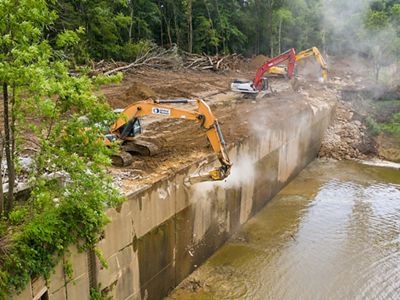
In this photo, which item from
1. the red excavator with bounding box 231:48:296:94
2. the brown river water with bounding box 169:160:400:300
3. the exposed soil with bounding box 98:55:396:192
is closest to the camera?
the brown river water with bounding box 169:160:400:300

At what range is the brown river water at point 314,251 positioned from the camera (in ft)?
37.9

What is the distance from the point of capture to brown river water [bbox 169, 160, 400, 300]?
11.6 metres

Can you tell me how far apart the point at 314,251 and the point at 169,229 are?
5.28 metres

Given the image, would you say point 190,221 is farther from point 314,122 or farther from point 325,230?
point 314,122

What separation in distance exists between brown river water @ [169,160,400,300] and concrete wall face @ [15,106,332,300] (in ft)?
1.99

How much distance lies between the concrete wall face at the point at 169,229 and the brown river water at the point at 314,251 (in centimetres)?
61

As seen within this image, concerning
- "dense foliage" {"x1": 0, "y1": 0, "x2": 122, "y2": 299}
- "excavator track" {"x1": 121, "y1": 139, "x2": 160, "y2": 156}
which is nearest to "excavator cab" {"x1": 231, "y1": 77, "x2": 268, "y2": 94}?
"excavator track" {"x1": 121, "y1": 139, "x2": 160, "y2": 156}

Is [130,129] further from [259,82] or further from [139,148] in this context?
[259,82]

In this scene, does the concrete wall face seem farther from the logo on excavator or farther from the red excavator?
the red excavator

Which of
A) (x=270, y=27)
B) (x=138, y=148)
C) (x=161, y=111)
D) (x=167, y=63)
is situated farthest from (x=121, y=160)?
(x=270, y=27)

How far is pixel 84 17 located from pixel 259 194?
61.3ft

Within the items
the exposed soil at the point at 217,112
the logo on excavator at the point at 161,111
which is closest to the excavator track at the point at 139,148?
the exposed soil at the point at 217,112

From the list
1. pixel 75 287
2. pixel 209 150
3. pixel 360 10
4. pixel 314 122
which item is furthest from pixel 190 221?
pixel 360 10

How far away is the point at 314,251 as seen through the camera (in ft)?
44.7
